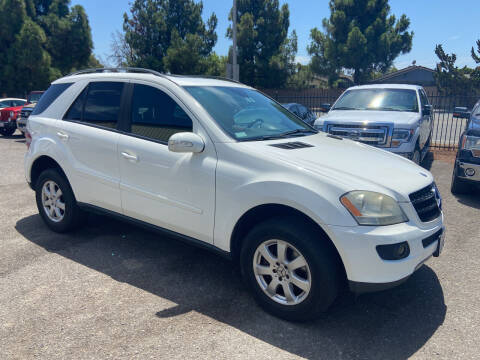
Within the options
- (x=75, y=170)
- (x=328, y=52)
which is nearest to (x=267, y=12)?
(x=328, y=52)

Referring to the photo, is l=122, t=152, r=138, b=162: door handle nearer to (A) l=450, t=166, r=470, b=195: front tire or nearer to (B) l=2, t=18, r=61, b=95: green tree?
(A) l=450, t=166, r=470, b=195: front tire

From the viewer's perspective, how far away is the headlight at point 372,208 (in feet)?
8.97

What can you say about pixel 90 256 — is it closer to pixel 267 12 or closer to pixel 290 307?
pixel 290 307

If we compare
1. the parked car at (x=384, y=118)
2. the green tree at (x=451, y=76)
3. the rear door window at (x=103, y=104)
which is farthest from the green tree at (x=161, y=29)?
the rear door window at (x=103, y=104)

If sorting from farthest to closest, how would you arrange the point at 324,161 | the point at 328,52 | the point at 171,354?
1. the point at 328,52
2. the point at 324,161
3. the point at 171,354

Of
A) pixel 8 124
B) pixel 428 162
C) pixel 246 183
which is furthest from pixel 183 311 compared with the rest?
pixel 8 124

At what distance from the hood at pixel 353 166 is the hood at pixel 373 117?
12.6 ft

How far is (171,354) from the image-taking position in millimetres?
2715

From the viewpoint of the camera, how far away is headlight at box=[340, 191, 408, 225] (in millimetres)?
2734

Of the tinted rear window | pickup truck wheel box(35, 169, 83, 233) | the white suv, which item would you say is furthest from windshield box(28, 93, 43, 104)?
the white suv

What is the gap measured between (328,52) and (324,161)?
37453 mm

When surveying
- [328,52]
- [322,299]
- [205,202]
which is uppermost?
[328,52]

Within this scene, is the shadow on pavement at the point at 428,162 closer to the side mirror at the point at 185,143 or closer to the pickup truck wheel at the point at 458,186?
the pickup truck wheel at the point at 458,186

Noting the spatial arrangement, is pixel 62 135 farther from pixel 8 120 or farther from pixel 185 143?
pixel 8 120
